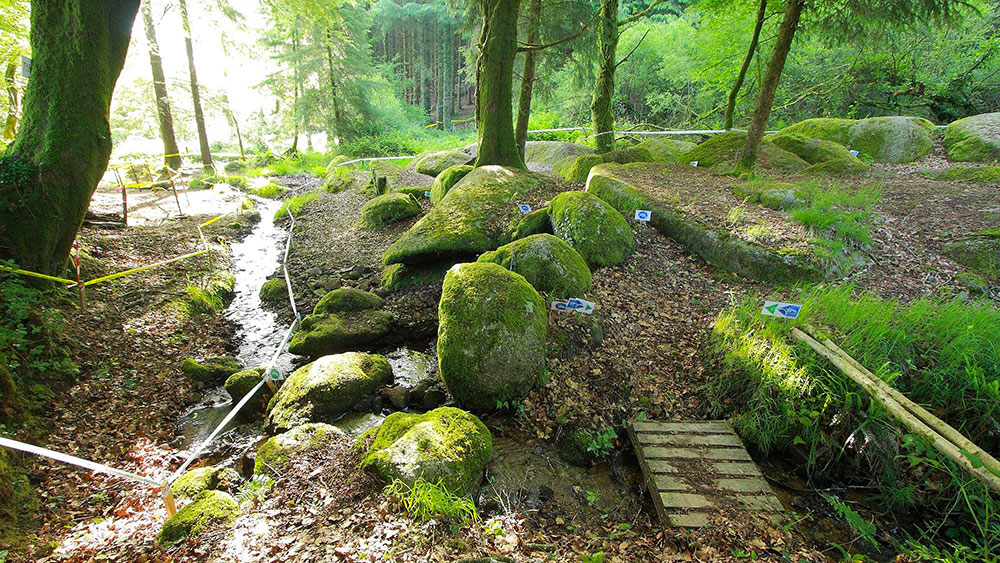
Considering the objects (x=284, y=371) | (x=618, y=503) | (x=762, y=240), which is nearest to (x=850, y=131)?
(x=762, y=240)

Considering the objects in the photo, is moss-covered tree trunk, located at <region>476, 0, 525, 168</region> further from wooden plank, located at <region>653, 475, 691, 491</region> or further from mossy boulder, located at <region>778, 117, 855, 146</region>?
mossy boulder, located at <region>778, 117, 855, 146</region>

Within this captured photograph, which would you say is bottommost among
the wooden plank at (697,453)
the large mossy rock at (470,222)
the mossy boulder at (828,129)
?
the wooden plank at (697,453)

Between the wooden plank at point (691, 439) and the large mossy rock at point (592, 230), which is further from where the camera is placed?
the large mossy rock at point (592, 230)

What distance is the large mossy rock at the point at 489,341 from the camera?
3727mm

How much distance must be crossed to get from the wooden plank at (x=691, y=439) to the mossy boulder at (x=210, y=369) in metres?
4.54

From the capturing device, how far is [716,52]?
1398 centimetres

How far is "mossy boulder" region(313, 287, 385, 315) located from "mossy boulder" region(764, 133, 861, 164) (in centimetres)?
1065

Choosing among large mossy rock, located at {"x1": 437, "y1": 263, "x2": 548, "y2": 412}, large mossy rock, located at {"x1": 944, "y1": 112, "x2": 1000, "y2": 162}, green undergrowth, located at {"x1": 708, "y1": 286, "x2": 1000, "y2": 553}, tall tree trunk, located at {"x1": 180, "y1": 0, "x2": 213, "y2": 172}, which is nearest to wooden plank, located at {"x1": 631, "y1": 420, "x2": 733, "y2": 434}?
green undergrowth, located at {"x1": 708, "y1": 286, "x2": 1000, "y2": 553}

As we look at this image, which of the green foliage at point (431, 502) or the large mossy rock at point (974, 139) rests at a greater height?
the large mossy rock at point (974, 139)

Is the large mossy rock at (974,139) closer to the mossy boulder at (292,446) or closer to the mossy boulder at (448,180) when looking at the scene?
the mossy boulder at (448,180)

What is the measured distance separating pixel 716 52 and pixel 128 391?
17816 millimetres

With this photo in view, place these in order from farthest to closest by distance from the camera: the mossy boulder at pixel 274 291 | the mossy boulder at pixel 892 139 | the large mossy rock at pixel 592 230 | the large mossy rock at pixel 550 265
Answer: the mossy boulder at pixel 892 139, the mossy boulder at pixel 274 291, the large mossy rock at pixel 592 230, the large mossy rock at pixel 550 265

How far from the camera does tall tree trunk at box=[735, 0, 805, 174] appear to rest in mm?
6902

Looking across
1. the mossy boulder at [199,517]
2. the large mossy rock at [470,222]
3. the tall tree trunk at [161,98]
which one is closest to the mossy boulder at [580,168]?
the large mossy rock at [470,222]
